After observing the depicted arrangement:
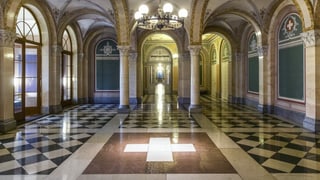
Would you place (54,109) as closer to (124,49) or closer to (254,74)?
(124,49)

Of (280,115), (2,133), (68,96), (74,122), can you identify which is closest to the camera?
(2,133)

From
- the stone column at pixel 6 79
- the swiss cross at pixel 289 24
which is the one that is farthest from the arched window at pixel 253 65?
the stone column at pixel 6 79

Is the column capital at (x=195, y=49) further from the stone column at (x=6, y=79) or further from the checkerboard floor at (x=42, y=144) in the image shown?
the stone column at (x=6, y=79)

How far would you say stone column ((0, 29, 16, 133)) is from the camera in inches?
280

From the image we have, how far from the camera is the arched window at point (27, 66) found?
8.78m

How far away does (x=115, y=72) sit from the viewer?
15.7m

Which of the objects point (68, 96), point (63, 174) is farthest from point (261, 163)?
point (68, 96)

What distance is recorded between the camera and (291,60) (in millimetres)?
9172

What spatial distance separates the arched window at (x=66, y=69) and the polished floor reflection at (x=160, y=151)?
17.7 ft

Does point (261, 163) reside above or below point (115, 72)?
below

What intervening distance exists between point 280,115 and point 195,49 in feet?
14.1

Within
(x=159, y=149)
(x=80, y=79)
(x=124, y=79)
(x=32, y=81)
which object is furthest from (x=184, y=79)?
(x=159, y=149)

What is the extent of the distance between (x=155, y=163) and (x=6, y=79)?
5.50 m

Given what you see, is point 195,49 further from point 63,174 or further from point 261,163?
point 63,174
